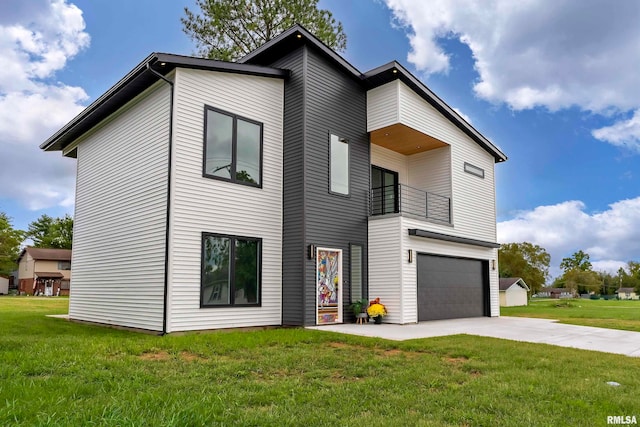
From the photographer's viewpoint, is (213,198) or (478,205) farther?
(478,205)

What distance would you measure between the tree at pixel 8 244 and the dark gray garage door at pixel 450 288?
47794mm

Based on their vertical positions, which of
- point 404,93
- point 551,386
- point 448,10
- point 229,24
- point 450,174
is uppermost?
point 229,24

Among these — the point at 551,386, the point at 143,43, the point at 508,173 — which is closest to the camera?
the point at 551,386

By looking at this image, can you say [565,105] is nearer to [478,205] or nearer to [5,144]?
[478,205]

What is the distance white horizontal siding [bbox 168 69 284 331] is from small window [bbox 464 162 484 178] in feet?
24.2

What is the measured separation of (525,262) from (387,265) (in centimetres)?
3256

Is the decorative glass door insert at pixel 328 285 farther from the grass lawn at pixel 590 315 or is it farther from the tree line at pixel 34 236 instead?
the tree line at pixel 34 236

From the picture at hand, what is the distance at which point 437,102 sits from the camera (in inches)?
563

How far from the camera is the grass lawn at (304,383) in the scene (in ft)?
12.4

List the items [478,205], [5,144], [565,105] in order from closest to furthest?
[478,205] < [565,105] < [5,144]

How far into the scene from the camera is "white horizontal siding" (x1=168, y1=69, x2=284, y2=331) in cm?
961

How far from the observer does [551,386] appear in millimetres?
5062

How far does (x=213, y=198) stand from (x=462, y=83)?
12.1 meters

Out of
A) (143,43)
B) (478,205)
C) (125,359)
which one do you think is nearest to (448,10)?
(478,205)
